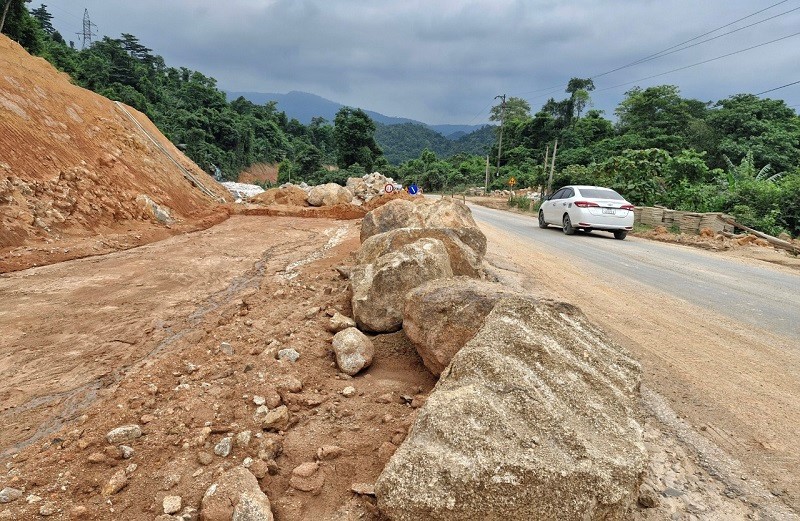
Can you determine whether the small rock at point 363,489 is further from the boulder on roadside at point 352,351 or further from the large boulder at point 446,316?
the boulder on roadside at point 352,351

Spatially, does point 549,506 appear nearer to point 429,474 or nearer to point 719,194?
point 429,474

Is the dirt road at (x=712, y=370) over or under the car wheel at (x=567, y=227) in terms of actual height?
under

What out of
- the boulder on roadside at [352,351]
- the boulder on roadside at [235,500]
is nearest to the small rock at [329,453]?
the boulder on roadside at [235,500]

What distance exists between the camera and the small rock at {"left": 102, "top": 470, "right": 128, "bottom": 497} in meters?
2.41

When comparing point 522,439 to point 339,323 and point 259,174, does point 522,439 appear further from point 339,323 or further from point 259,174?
point 259,174

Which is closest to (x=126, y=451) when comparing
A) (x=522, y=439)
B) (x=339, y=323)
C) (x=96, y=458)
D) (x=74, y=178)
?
(x=96, y=458)

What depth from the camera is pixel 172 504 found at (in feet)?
7.52

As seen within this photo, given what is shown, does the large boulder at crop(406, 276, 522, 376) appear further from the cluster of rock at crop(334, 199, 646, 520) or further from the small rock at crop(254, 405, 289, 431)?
the small rock at crop(254, 405, 289, 431)

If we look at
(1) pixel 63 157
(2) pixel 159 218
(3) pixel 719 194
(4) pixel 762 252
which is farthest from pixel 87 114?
(3) pixel 719 194

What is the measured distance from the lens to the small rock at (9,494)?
236cm

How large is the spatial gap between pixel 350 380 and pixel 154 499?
5.05 ft

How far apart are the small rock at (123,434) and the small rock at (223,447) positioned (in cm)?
57

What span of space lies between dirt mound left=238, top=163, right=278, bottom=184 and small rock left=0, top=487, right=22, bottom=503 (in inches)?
1979

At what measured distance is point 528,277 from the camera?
693 centimetres
